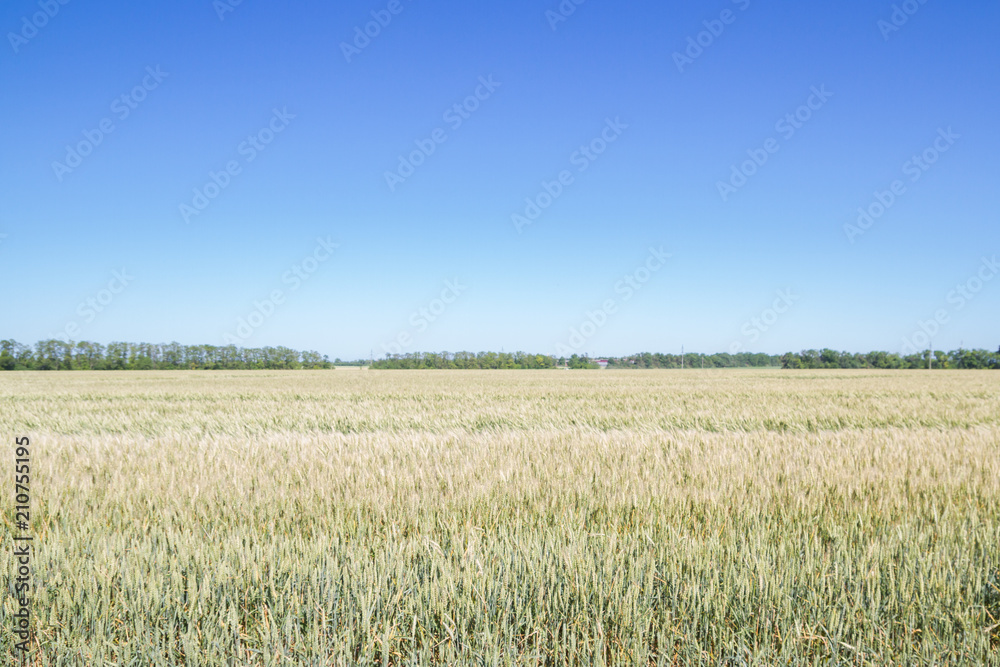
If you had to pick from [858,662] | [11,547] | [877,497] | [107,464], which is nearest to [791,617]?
[858,662]

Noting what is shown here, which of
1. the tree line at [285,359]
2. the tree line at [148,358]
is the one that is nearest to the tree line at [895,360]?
the tree line at [285,359]

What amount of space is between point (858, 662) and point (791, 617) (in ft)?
0.81

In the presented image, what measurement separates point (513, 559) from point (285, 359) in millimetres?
114118

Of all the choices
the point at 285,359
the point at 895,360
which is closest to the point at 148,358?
the point at 285,359

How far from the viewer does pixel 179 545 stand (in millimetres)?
2715

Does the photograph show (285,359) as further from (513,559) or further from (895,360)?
(895,360)

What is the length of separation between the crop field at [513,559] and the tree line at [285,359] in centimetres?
10645

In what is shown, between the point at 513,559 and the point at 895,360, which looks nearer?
the point at 513,559

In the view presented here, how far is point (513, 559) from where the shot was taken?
2.56m

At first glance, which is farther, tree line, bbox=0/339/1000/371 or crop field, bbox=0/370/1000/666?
tree line, bbox=0/339/1000/371

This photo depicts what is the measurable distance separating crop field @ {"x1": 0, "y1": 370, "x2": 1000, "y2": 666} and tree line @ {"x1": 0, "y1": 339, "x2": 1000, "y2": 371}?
4191 inches

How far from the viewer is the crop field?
192 cm

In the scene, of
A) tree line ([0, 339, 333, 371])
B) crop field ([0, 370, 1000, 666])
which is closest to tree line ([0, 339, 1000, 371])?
tree line ([0, 339, 333, 371])

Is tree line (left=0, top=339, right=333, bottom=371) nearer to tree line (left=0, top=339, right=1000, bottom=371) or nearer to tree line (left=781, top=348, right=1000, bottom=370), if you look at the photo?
tree line (left=0, top=339, right=1000, bottom=371)
